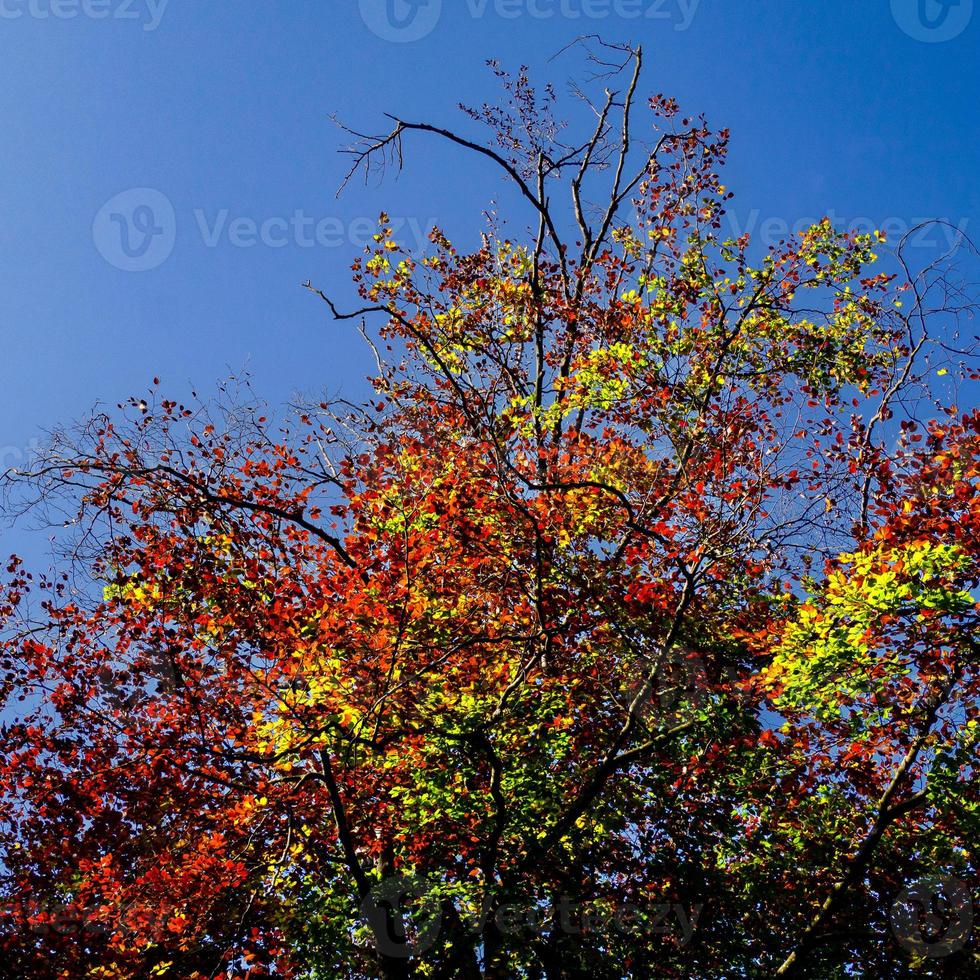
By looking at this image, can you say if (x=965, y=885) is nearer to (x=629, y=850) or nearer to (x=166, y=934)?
(x=629, y=850)

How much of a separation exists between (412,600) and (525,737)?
7.97 ft

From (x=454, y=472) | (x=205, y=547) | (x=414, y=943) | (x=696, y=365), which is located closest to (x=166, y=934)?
(x=414, y=943)

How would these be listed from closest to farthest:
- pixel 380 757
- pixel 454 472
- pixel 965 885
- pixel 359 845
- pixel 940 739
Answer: pixel 940 739 → pixel 965 885 → pixel 380 757 → pixel 359 845 → pixel 454 472

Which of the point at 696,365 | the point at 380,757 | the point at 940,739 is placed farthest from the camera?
the point at 696,365

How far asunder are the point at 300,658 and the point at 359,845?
3.29 m

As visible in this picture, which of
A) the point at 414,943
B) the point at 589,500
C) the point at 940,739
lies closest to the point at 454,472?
the point at 589,500

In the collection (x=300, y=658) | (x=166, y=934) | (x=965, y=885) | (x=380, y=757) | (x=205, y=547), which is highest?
(x=205, y=547)

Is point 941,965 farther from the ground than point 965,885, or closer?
closer

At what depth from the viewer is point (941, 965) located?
1140cm

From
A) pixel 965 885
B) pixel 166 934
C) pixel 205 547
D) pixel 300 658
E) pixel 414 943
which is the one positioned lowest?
pixel 965 885

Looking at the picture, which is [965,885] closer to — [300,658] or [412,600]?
[412,600]

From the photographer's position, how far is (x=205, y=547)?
1308 cm

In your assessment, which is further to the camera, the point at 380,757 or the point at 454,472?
the point at 454,472

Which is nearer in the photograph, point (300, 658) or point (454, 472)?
point (300, 658)
